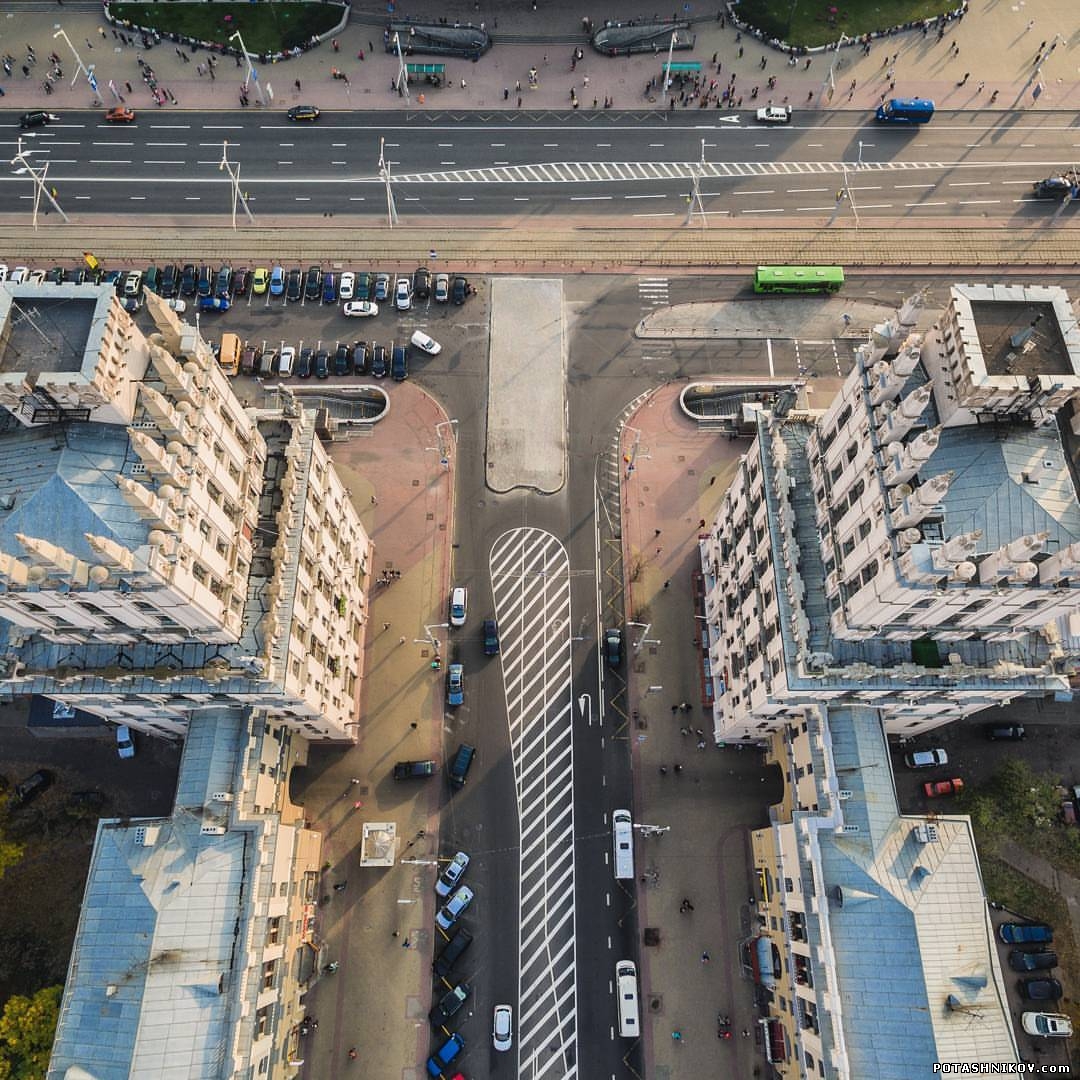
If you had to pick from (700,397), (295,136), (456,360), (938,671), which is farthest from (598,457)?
(295,136)

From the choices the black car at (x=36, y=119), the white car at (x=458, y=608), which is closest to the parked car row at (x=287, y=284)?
the black car at (x=36, y=119)

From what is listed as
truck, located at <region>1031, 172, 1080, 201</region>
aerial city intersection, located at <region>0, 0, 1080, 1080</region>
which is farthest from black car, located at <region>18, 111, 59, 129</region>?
truck, located at <region>1031, 172, 1080, 201</region>

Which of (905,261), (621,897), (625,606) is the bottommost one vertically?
(621,897)

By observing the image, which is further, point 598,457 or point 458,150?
point 458,150

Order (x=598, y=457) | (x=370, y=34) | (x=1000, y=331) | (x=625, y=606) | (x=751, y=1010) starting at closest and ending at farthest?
(x=1000, y=331)
(x=751, y=1010)
(x=625, y=606)
(x=598, y=457)
(x=370, y=34)

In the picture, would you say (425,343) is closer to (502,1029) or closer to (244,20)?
(244,20)

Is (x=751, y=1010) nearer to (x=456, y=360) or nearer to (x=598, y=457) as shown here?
(x=598, y=457)
